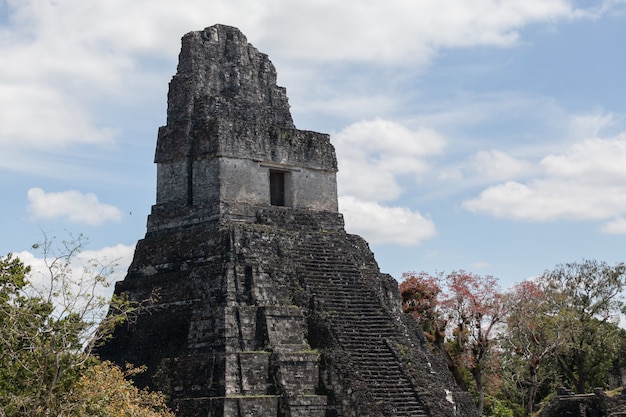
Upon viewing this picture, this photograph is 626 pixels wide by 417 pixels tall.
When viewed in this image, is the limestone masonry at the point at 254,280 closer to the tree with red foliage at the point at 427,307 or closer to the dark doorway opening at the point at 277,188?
the dark doorway opening at the point at 277,188

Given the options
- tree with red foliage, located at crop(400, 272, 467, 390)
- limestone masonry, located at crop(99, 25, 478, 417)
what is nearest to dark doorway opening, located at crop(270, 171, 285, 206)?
limestone masonry, located at crop(99, 25, 478, 417)

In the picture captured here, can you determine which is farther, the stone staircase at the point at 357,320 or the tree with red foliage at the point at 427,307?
the tree with red foliage at the point at 427,307

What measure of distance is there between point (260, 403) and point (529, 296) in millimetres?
17969

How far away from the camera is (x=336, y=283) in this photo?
69.3ft

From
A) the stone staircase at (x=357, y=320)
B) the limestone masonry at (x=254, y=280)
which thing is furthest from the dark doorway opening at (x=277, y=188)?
the stone staircase at (x=357, y=320)

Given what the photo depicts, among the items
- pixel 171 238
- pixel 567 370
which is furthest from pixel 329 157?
pixel 567 370

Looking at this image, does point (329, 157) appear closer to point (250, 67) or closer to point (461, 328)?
point (250, 67)

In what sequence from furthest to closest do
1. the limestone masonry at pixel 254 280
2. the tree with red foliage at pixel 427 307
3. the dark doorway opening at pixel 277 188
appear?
the tree with red foliage at pixel 427 307 < the dark doorway opening at pixel 277 188 < the limestone masonry at pixel 254 280

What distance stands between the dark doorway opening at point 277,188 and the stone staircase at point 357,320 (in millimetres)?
1443

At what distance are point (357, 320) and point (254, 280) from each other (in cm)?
248

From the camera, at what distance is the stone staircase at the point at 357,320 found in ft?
62.2

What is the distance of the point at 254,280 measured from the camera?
19.8 meters

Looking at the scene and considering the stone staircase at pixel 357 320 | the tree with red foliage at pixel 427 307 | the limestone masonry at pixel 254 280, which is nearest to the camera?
the limestone masonry at pixel 254 280

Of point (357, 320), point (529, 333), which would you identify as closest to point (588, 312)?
point (529, 333)
